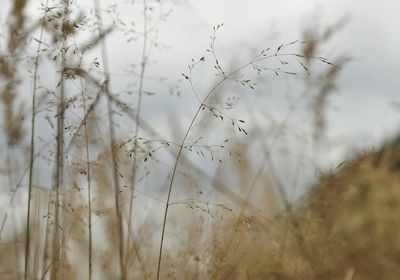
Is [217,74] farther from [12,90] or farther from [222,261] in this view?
[12,90]

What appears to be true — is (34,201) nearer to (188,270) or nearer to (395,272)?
(188,270)

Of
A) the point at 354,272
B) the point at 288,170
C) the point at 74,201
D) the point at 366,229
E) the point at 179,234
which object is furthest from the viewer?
the point at 288,170

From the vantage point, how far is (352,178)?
3143mm

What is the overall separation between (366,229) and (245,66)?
1420mm

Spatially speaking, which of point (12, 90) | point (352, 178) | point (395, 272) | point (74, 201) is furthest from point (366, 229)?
point (12, 90)

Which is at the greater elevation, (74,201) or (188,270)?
(74,201)

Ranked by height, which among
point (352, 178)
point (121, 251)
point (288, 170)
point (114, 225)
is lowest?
point (121, 251)

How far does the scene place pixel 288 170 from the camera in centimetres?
366

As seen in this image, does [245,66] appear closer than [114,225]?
Yes

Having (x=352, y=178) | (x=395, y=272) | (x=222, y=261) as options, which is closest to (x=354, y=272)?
(x=395, y=272)

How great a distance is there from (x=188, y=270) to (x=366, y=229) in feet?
3.43

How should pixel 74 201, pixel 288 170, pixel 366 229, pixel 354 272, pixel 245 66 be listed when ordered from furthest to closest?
pixel 288 170
pixel 366 229
pixel 74 201
pixel 354 272
pixel 245 66

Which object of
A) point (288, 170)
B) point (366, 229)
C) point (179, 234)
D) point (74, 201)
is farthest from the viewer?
point (288, 170)

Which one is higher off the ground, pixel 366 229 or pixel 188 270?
pixel 366 229
